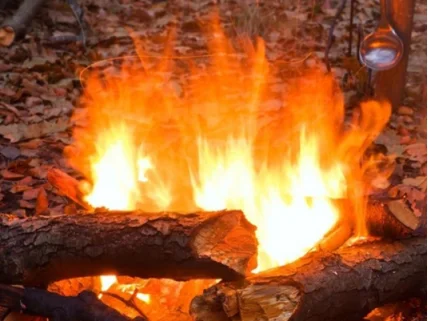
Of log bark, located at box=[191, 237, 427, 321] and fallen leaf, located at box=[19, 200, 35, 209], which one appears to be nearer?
log bark, located at box=[191, 237, 427, 321]

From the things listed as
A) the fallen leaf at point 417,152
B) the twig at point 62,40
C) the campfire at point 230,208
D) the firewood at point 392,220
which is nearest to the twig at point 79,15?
the twig at point 62,40

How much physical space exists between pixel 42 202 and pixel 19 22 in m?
2.99

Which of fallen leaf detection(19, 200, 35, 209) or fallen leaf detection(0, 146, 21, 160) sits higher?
fallen leaf detection(0, 146, 21, 160)

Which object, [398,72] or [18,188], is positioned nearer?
[18,188]

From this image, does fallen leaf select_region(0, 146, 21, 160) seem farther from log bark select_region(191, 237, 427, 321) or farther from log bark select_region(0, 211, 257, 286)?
log bark select_region(191, 237, 427, 321)

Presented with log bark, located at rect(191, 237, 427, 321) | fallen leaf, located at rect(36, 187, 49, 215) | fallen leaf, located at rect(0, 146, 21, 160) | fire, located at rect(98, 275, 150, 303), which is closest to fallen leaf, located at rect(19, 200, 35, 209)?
fallen leaf, located at rect(36, 187, 49, 215)

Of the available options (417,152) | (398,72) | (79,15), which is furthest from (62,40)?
(417,152)

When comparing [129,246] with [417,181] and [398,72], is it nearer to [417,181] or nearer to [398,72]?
[417,181]

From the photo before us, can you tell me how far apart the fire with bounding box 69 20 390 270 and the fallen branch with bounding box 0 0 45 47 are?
3.47ft

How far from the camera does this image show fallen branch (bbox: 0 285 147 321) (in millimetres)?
2574

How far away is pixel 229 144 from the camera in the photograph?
3682 millimetres

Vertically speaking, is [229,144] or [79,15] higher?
[79,15]

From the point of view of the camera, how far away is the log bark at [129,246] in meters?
2.52

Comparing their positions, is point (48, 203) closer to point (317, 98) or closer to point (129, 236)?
point (129, 236)
